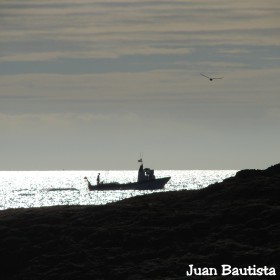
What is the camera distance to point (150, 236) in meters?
26.5

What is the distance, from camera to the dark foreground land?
23844 millimetres

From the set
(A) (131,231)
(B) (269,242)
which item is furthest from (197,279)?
(A) (131,231)

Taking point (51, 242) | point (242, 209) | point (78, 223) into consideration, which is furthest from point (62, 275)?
point (242, 209)

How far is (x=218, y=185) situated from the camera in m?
32.8

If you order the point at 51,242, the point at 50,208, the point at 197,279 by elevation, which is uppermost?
the point at 50,208

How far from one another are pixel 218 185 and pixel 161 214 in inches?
174

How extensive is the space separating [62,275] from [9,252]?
3.55m

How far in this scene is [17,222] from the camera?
30422mm

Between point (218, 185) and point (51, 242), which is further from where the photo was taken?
point (218, 185)

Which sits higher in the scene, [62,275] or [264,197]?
[264,197]

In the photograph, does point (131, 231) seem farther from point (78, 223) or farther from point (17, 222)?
point (17, 222)

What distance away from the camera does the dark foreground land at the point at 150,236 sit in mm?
23844

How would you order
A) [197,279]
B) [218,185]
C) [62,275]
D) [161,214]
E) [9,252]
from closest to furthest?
[197,279], [62,275], [9,252], [161,214], [218,185]

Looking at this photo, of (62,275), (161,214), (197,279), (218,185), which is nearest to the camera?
(197,279)
